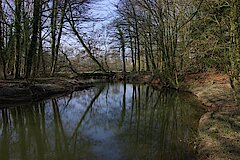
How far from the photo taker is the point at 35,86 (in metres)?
13.6

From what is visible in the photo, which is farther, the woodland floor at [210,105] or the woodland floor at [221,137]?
the woodland floor at [210,105]

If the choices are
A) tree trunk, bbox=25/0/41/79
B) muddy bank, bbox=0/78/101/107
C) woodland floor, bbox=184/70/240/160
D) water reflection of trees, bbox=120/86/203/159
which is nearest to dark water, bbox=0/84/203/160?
water reflection of trees, bbox=120/86/203/159

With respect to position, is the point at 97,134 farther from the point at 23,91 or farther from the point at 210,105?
the point at 23,91

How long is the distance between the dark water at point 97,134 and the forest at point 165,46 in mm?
782

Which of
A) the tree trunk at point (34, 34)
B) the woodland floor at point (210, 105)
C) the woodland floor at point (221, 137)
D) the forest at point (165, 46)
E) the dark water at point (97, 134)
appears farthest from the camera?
the tree trunk at point (34, 34)

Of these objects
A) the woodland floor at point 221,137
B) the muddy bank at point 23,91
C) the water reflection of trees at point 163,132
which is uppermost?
the muddy bank at point 23,91

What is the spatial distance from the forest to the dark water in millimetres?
782

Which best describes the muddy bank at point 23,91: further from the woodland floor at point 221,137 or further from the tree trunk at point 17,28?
the woodland floor at point 221,137

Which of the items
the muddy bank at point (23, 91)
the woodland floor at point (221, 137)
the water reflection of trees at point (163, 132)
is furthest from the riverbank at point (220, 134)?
the muddy bank at point (23, 91)

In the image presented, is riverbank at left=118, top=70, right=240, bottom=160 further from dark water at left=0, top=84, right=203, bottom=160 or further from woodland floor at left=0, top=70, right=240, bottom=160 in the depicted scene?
dark water at left=0, top=84, right=203, bottom=160

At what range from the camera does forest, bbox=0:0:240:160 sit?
340 inches

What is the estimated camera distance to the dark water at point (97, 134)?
5410 mm

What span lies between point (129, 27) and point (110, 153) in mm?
27660

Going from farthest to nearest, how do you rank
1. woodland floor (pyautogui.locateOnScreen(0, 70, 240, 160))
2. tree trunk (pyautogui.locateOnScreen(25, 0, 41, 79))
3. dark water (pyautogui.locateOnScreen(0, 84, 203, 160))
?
tree trunk (pyautogui.locateOnScreen(25, 0, 41, 79)) → dark water (pyautogui.locateOnScreen(0, 84, 203, 160)) → woodland floor (pyautogui.locateOnScreen(0, 70, 240, 160))
